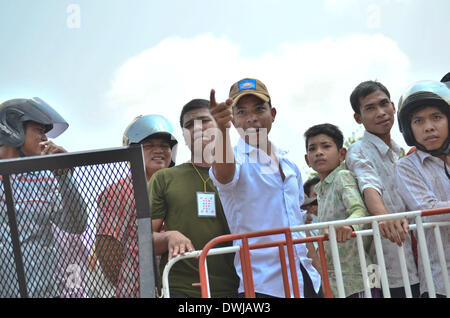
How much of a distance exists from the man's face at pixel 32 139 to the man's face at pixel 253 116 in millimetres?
1195

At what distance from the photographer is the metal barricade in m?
2.09

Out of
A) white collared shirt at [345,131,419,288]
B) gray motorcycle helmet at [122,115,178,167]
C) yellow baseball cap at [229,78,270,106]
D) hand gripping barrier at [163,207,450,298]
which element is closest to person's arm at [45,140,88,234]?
hand gripping barrier at [163,207,450,298]

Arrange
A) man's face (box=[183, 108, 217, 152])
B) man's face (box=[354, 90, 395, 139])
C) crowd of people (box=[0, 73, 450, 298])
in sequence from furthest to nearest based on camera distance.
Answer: man's face (box=[354, 90, 395, 139])
man's face (box=[183, 108, 217, 152])
crowd of people (box=[0, 73, 450, 298])

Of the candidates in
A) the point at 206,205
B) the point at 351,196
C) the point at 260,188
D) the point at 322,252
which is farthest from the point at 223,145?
the point at 351,196

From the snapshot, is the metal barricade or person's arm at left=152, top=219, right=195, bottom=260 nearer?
the metal barricade

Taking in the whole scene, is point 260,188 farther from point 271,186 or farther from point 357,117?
point 357,117

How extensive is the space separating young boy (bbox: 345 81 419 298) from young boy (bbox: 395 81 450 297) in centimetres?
12

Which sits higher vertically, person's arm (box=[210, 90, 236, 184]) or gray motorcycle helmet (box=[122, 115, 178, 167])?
gray motorcycle helmet (box=[122, 115, 178, 167])

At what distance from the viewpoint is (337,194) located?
3551 millimetres

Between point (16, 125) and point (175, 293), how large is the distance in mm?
1360

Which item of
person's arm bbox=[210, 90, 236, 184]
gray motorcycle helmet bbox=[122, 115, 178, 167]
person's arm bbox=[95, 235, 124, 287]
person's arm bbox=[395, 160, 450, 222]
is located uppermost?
gray motorcycle helmet bbox=[122, 115, 178, 167]

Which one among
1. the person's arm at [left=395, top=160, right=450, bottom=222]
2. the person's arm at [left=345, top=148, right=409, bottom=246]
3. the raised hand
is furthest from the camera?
the person's arm at [left=395, top=160, right=450, bottom=222]

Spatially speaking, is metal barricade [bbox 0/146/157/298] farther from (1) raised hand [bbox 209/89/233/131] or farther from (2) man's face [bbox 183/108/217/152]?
(2) man's face [bbox 183/108/217/152]

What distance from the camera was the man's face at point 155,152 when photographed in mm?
3885
